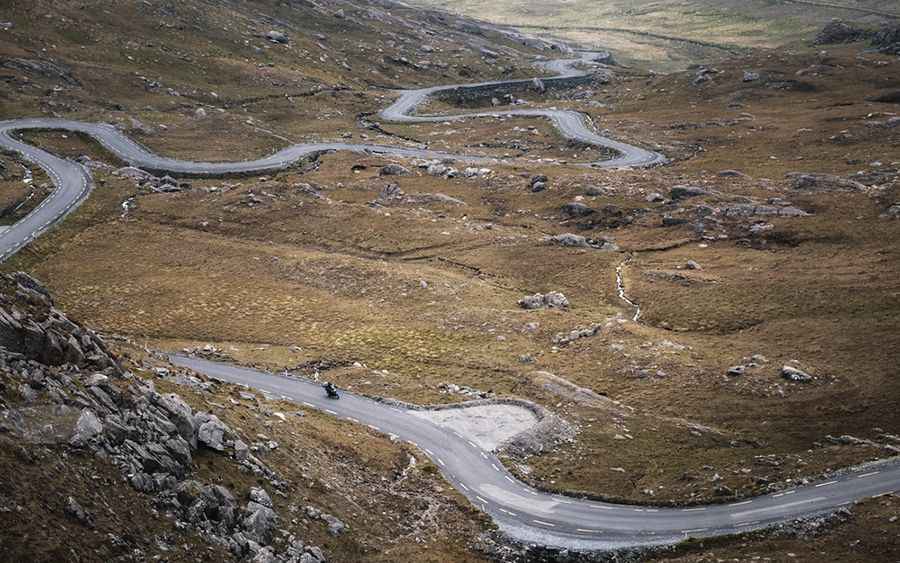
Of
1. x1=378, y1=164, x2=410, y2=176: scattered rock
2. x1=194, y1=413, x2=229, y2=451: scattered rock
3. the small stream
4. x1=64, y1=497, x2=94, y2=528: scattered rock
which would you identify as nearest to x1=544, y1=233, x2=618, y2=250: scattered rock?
the small stream

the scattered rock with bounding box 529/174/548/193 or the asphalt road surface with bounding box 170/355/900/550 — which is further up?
the scattered rock with bounding box 529/174/548/193

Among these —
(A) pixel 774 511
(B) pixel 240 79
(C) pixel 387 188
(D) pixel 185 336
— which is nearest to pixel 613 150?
(C) pixel 387 188

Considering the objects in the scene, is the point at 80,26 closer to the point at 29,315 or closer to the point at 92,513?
the point at 29,315

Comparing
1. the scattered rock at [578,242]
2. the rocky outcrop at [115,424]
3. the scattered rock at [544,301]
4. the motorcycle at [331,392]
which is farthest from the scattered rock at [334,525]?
the scattered rock at [578,242]

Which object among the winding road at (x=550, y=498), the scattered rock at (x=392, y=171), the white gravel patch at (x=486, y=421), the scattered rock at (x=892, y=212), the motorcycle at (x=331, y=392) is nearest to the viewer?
the winding road at (x=550, y=498)

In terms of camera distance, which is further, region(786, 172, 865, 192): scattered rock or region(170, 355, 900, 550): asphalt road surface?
region(786, 172, 865, 192): scattered rock

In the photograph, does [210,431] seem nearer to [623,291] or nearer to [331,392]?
[331,392]

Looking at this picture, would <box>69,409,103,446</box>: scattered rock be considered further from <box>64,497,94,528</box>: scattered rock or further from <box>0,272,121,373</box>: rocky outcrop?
<box>0,272,121,373</box>: rocky outcrop

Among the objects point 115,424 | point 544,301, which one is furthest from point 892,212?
point 115,424

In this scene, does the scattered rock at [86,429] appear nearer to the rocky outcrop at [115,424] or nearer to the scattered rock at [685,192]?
the rocky outcrop at [115,424]
